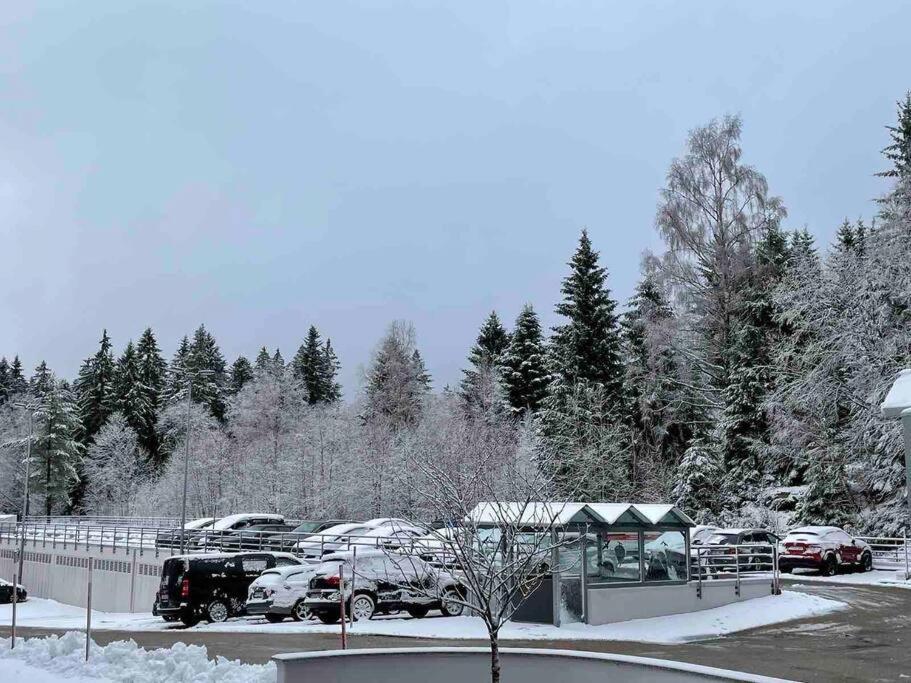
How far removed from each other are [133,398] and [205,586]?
8047 centimetres

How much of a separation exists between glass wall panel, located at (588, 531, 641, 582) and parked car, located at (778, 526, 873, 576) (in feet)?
43.3

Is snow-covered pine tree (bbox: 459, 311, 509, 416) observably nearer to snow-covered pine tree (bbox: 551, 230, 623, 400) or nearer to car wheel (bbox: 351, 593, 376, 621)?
snow-covered pine tree (bbox: 551, 230, 623, 400)

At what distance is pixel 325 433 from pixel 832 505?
107 feet

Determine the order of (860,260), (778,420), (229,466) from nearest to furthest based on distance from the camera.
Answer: (860,260), (778,420), (229,466)

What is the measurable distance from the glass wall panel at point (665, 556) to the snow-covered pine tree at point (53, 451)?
3003 inches

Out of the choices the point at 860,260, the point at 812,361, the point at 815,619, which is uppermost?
Result: the point at 860,260

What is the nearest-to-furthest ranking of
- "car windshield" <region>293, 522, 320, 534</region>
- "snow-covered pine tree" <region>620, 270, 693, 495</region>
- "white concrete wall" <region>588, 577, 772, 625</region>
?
"white concrete wall" <region>588, 577, 772, 625</region>, "car windshield" <region>293, 522, 320, 534</region>, "snow-covered pine tree" <region>620, 270, 693, 495</region>

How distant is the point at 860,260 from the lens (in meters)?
34.9

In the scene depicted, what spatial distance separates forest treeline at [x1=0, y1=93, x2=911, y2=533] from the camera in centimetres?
3416

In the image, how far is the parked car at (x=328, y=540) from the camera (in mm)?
30478

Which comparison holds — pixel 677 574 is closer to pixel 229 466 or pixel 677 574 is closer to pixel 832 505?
pixel 832 505

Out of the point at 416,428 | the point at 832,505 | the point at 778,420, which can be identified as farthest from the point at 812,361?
the point at 416,428

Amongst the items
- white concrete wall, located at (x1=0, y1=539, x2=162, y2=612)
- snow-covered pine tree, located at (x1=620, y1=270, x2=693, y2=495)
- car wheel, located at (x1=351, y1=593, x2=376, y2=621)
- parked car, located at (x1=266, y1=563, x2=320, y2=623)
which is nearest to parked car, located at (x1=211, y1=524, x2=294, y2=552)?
white concrete wall, located at (x1=0, y1=539, x2=162, y2=612)

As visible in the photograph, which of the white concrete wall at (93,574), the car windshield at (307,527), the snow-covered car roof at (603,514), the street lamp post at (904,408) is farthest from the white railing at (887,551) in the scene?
the white concrete wall at (93,574)
